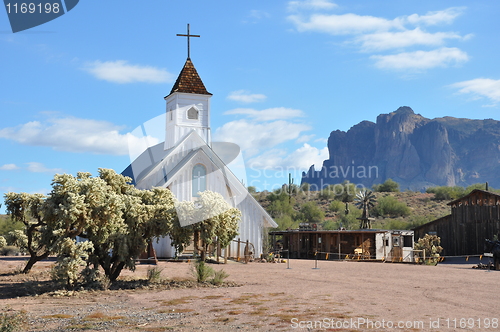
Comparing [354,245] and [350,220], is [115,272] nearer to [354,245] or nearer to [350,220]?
[354,245]

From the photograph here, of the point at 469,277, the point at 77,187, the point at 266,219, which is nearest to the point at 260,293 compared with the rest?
the point at 77,187

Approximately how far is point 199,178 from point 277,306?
18888 millimetres

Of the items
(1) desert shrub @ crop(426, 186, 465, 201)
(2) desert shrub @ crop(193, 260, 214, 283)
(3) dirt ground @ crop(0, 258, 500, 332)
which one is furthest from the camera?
(1) desert shrub @ crop(426, 186, 465, 201)

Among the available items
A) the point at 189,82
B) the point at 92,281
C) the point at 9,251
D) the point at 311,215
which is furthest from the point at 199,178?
the point at 311,215

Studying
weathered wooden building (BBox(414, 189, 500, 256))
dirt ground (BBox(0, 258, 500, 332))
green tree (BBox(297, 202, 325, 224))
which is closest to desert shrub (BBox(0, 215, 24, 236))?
dirt ground (BBox(0, 258, 500, 332))

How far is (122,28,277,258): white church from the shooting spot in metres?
31.4

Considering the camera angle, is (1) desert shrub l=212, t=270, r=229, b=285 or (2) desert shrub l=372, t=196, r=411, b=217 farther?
(2) desert shrub l=372, t=196, r=411, b=217

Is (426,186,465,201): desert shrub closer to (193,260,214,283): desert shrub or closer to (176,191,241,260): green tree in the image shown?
(176,191,241,260): green tree

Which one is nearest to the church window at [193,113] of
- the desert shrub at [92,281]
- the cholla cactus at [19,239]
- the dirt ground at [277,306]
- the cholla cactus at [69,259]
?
the cholla cactus at [19,239]

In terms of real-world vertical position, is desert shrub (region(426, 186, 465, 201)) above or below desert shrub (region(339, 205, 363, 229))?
above

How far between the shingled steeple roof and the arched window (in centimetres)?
641

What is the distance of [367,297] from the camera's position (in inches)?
606

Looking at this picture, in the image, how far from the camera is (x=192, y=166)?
105 feet

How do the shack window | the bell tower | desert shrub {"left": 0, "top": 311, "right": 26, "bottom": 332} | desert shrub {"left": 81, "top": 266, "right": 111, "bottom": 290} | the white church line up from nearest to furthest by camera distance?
Result: desert shrub {"left": 0, "top": 311, "right": 26, "bottom": 332} < desert shrub {"left": 81, "top": 266, "right": 111, "bottom": 290} < the white church < the bell tower < the shack window
